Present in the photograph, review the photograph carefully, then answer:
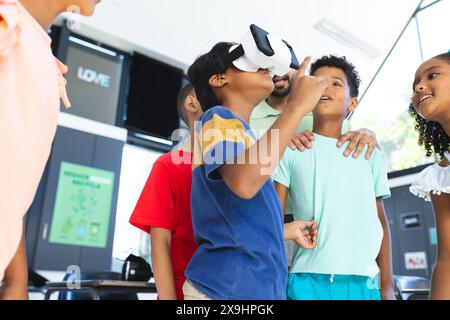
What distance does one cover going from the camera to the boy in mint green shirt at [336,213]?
3.22 feet

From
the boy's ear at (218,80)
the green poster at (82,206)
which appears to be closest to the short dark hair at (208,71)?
the boy's ear at (218,80)

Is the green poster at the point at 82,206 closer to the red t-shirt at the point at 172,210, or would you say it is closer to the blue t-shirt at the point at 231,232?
the red t-shirt at the point at 172,210

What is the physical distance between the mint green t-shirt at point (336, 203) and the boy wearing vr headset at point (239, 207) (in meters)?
0.23

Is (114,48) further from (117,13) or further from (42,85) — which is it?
(42,85)

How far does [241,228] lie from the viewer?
0.77 metres

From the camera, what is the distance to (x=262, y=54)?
0.92 m

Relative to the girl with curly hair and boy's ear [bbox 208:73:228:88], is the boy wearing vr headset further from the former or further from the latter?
the girl with curly hair

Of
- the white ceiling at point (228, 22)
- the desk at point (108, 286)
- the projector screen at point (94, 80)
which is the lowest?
the desk at point (108, 286)

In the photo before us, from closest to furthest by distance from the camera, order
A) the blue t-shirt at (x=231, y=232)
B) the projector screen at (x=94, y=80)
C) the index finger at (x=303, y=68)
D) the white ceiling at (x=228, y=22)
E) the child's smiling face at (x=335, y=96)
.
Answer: the blue t-shirt at (x=231, y=232) < the index finger at (x=303, y=68) < the child's smiling face at (x=335, y=96) < the white ceiling at (x=228, y=22) < the projector screen at (x=94, y=80)

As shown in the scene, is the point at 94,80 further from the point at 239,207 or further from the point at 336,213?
the point at 239,207

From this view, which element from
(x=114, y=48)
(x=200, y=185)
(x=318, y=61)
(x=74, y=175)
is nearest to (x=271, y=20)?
(x=114, y=48)

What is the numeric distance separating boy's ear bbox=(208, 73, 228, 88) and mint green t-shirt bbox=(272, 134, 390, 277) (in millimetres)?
292

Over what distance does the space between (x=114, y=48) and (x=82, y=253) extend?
235 centimetres

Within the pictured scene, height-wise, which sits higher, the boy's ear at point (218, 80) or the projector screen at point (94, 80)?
the projector screen at point (94, 80)
